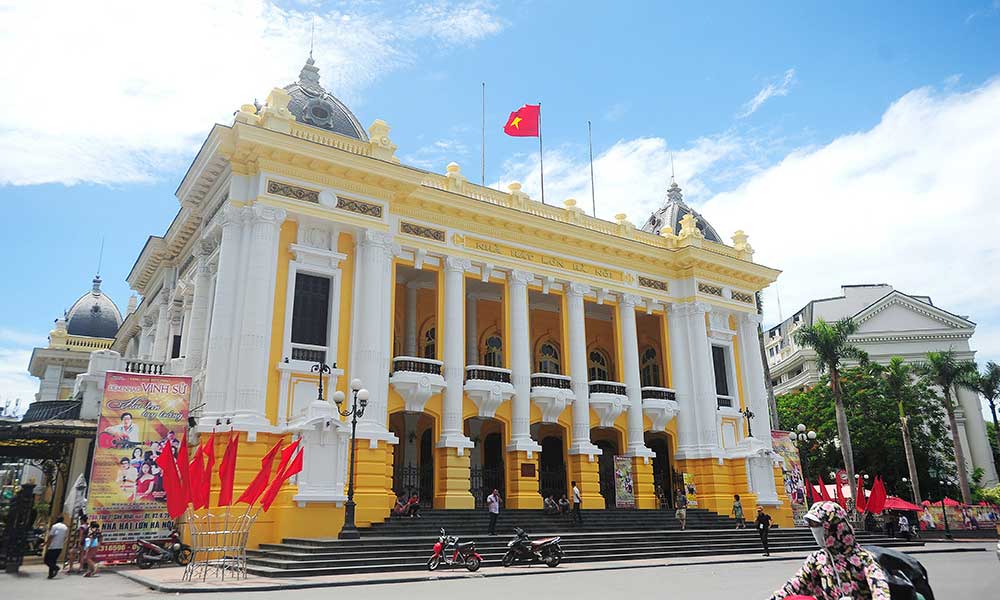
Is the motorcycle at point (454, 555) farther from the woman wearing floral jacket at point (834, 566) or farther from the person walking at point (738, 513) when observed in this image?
the person walking at point (738, 513)

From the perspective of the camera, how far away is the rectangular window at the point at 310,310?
2047 cm

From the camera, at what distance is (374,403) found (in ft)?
66.9

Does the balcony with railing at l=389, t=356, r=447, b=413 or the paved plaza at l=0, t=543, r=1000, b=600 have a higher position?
the balcony with railing at l=389, t=356, r=447, b=413

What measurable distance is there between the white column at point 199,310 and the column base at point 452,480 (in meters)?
8.11

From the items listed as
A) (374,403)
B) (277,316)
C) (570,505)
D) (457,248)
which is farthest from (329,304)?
(570,505)

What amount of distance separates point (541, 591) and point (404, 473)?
12.3 m

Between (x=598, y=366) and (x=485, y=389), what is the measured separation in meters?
10.7

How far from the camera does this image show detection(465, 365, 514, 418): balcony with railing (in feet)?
76.3

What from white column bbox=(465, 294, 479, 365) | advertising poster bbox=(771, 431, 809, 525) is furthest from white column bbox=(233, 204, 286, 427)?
advertising poster bbox=(771, 431, 809, 525)

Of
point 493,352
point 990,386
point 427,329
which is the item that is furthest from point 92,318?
point 990,386

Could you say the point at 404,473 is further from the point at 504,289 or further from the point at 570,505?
the point at 504,289

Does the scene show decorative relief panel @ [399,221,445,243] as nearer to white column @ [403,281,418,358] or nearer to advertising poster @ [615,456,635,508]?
white column @ [403,281,418,358]

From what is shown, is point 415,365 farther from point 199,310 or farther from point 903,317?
point 903,317

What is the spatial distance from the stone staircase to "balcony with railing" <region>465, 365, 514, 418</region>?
11.8 ft
